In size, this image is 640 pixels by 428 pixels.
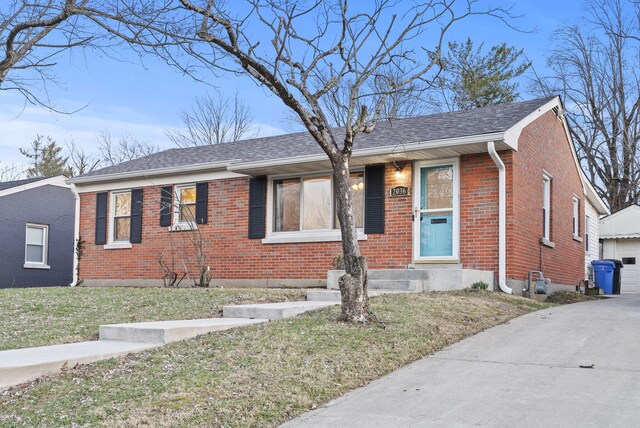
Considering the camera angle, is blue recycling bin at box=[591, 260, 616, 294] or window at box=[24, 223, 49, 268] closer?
blue recycling bin at box=[591, 260, 616, 294]

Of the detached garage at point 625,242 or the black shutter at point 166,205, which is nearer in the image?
the black shutter at point 166,205

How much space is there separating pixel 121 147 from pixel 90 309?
29.7m

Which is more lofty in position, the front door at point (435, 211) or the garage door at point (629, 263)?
the front door at point (435, 211)

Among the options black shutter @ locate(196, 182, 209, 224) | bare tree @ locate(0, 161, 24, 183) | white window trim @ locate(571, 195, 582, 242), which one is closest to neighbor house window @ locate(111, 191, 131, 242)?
black shutter @ locate(196, 182, 209, 224)

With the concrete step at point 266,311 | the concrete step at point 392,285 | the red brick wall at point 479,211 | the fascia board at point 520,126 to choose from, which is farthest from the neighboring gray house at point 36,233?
the fascia board at point 520,126

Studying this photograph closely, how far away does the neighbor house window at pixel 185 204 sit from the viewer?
1554 cm

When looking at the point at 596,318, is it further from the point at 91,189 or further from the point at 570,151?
the point at 91,189

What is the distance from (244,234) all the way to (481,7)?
25.9 ft

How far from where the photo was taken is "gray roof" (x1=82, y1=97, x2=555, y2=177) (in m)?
12.6

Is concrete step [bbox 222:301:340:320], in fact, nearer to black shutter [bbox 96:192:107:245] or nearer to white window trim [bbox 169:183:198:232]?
white window trim [bbox 169:183:198:232]

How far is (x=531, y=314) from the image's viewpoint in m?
9.71

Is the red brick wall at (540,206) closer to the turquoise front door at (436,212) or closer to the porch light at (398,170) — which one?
the turquoise front door at (436,212)

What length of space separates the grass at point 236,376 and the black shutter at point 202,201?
827 centimetres

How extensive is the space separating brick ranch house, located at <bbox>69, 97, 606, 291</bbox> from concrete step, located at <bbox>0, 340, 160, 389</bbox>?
6.11 meters
